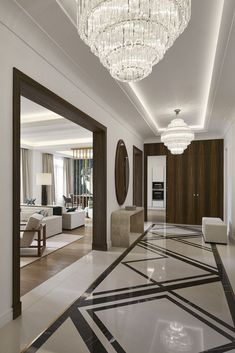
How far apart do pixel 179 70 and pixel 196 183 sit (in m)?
4.69

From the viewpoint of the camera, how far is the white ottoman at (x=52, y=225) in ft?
17.9

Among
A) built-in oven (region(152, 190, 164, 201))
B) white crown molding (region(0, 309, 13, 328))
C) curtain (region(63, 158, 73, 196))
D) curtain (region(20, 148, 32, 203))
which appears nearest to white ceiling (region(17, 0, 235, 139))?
white crown molding (region(0, 309, 13, 328))

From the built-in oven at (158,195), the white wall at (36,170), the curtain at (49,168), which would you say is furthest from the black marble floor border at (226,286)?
the curtain at (49,168)

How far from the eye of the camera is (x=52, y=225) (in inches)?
222

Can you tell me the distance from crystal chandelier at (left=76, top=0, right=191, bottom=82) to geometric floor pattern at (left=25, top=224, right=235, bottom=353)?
2270 millimetres

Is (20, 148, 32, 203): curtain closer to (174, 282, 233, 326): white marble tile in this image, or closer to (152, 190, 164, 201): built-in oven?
(152, 190, 164, 201): built-in oven

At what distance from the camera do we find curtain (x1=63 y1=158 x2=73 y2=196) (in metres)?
12.5

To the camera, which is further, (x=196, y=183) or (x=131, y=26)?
(x=196, y=183)

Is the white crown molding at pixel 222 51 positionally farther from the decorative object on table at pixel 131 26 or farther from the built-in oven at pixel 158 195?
the built-in oven at pixel 158 195

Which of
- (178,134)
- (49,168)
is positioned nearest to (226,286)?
(178,134)

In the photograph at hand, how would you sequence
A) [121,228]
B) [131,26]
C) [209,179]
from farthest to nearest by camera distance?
[209,179] → [121,228] → [131,26]

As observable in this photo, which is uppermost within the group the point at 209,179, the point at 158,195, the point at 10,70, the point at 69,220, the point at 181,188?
the point at 10,70

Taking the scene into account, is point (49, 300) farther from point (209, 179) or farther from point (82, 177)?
point (82, 177)

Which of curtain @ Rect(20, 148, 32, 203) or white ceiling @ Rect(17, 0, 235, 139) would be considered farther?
curtain @ Rect(20, 148, 32, 203)
